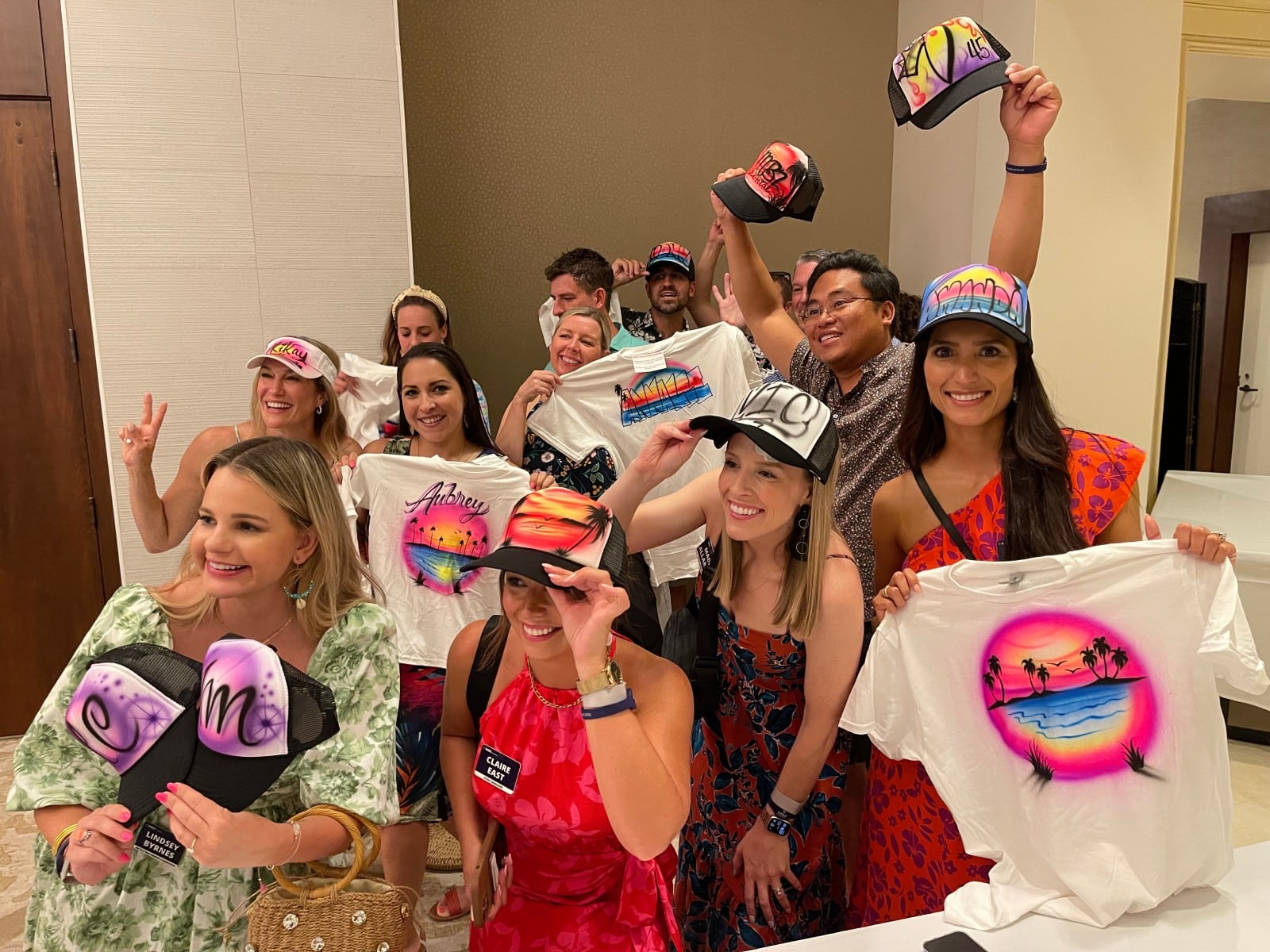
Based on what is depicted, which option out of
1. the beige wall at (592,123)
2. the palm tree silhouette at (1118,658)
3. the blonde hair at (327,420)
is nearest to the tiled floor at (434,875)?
the blonde hair at (327,420)

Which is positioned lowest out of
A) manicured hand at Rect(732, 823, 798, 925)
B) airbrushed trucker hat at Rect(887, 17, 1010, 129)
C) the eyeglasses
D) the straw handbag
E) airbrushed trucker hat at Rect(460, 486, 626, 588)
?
manicured hand at Rect(732, 823, 798, 925)

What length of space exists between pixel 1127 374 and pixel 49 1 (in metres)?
4.97

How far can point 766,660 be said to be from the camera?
168 cm

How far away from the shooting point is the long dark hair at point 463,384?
8.29 feet

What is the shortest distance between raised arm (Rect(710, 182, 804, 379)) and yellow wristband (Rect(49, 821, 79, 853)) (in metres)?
1.93

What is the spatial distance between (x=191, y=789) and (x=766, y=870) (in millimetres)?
1066

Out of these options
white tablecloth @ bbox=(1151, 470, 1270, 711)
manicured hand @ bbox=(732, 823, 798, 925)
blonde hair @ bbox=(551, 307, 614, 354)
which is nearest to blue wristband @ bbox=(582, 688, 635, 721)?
manicured hand @ bbox=(732, 823, 798, 925)

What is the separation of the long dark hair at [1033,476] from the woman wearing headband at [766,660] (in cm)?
34

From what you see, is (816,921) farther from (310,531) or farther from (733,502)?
(310,531)

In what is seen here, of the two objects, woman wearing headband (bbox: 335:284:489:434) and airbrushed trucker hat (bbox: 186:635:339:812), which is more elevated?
woman wearing headband (bbox: 335:284:489:434)

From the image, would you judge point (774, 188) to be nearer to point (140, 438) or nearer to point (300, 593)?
point (300, 593)

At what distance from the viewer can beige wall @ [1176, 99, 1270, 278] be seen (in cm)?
449

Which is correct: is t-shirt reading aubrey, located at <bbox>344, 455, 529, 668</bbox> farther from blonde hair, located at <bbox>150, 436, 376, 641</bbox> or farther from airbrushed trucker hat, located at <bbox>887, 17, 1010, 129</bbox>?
airbrushed trucker hat, located at <bbox>887, 17, 1010, 129</bbox>

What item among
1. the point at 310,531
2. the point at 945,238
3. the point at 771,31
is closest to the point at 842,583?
the point at 310,531
